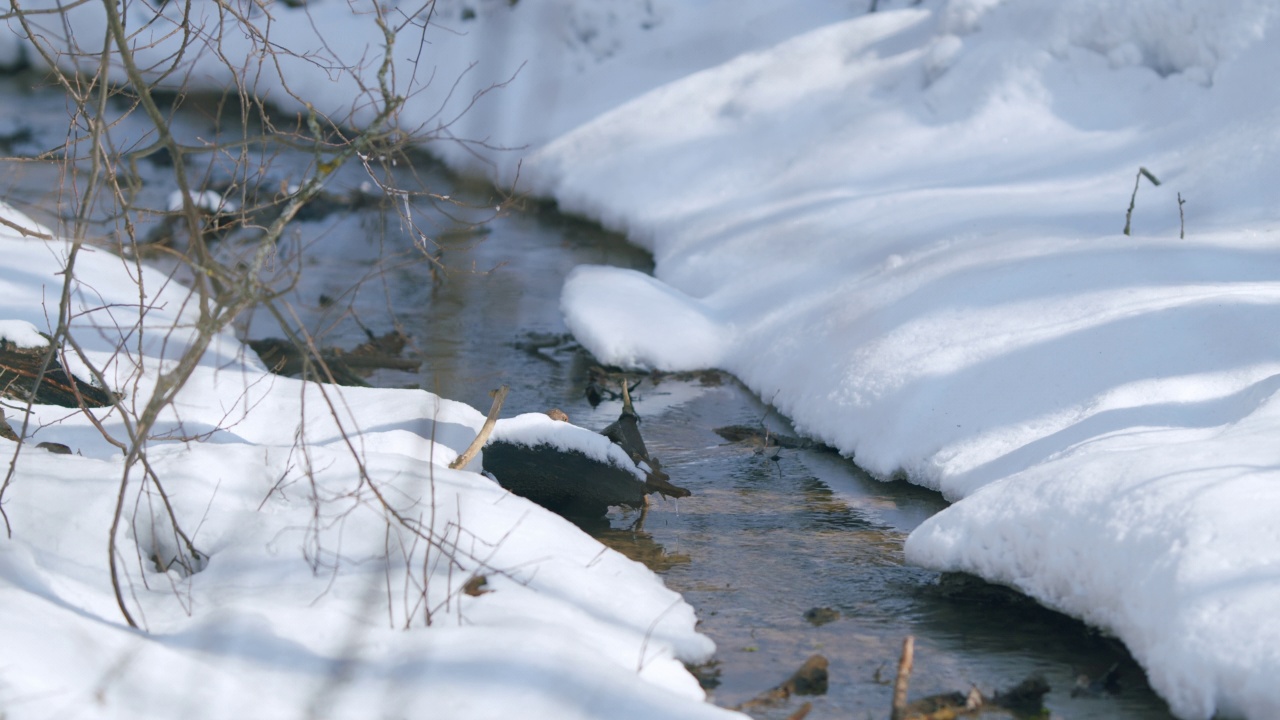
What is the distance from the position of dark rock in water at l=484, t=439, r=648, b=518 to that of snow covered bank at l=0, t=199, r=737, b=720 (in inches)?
25.7

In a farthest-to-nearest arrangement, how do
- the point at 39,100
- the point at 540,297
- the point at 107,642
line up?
the point at 39,100 < the point at 540,297 < the point at 107,642

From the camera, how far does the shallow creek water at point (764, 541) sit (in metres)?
3.33

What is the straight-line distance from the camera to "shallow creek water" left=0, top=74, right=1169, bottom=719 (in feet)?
10.9

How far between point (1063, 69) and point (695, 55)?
4.34 metres

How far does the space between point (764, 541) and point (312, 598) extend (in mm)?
1821

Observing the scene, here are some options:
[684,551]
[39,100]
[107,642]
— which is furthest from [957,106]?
[39,100]

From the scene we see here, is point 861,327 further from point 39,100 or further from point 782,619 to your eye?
point 39,100

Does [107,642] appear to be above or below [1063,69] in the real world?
below

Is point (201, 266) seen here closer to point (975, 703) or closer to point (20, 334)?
point (975, 703)

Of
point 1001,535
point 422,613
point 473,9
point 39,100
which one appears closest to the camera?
point 422,613

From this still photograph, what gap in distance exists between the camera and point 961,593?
387cm

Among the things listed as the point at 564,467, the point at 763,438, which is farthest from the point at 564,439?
the point at 763,438

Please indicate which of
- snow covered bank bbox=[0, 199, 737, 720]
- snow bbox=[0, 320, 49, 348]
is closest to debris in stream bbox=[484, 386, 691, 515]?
snow covered bank bbox=[0, 199, 737, 720]

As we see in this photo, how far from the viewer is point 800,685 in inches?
128
